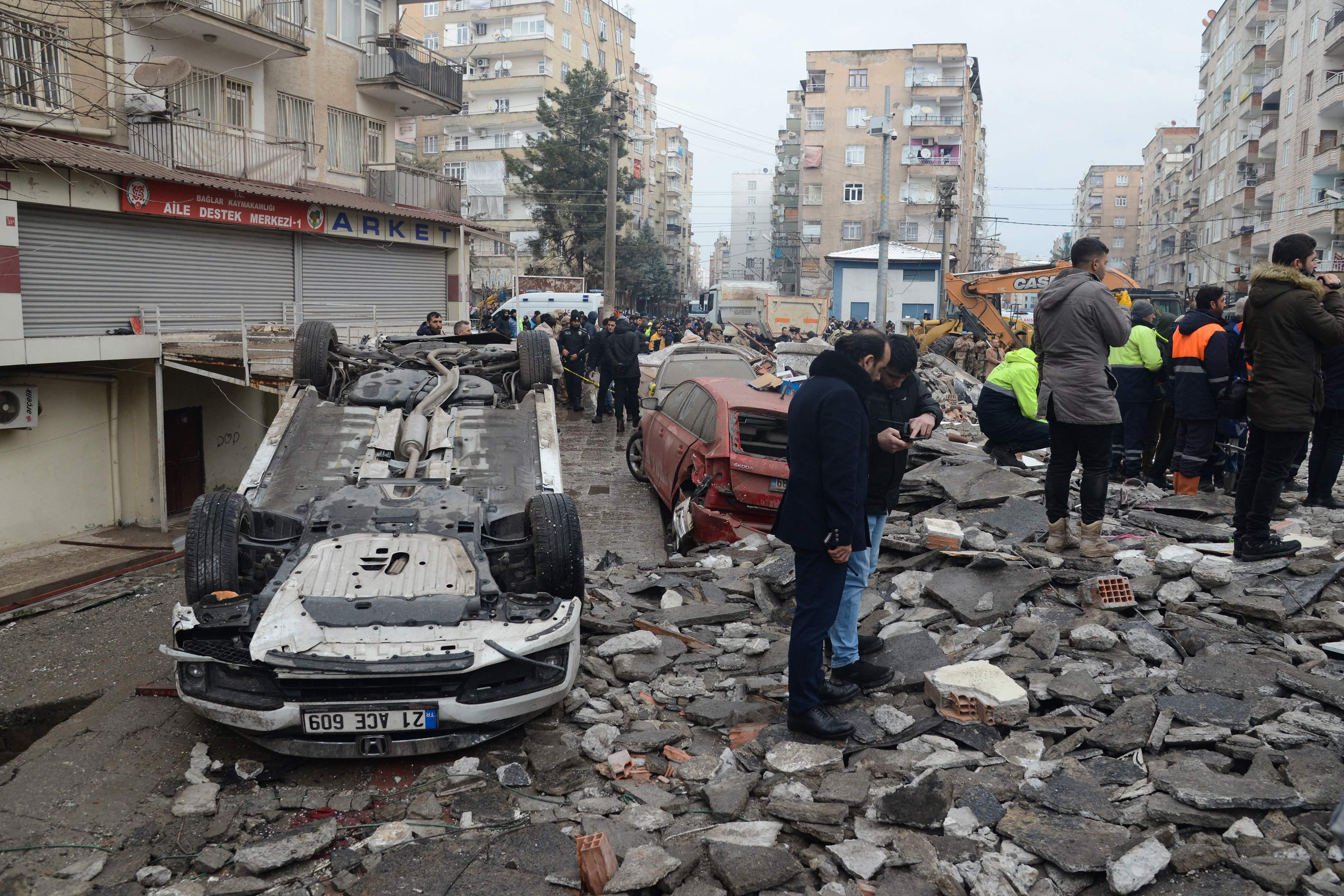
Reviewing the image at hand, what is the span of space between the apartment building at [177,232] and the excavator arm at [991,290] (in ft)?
43.3

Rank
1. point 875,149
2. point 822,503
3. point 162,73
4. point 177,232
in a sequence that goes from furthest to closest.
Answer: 1. point 875,149
2. point 177,232
3. point 162,73
4. point 822,503

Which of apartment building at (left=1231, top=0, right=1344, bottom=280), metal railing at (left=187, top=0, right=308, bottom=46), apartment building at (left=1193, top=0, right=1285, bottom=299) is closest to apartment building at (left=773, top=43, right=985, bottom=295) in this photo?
apartment building at (left=1193, top=0, right=1285, bottom=299)

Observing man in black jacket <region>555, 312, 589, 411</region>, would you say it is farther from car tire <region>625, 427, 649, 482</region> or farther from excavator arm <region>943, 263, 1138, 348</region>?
excavator arm <region>943, 263, 1138, 348</region>

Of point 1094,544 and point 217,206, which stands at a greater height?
point 217,206

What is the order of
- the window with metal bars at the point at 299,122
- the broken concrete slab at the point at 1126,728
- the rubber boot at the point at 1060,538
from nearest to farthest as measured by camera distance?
1. the broken concrete slab at the point at 1126,728
2. the rubber boot at the point at 1060,538
3. the window with metal bars at the point at 299,122

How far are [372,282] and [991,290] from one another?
1478 cm

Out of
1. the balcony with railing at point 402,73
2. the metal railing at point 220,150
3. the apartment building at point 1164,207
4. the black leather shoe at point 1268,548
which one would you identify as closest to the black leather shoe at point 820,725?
the black leather shoe at point 1268,548

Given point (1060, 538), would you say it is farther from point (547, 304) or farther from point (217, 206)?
point (547, 304)

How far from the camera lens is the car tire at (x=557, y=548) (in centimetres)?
571

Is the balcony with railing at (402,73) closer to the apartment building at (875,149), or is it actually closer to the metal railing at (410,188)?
the metal railing at (410,188)

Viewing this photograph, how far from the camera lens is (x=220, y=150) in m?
17.8

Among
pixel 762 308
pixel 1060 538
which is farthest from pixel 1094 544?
pixel 762 308

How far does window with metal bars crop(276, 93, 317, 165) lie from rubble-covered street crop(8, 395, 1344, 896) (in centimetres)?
1713

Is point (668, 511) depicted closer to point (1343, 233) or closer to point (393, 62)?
point (393, 62)
